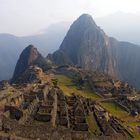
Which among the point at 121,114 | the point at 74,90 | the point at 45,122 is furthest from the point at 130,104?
the point at 45,122

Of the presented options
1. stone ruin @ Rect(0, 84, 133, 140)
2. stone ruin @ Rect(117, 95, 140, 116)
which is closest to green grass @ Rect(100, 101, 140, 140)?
stone ruin @ Rect(117, 95, 140, 116)

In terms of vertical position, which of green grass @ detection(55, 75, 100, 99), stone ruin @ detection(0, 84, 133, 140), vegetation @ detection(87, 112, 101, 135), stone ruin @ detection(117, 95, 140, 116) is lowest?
stone ruin @ detection(117, 95, 140, 116)

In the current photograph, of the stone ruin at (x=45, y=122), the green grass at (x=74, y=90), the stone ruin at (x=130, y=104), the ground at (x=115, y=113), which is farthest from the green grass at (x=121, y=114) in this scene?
the stone ruin at (x=45, y=122)

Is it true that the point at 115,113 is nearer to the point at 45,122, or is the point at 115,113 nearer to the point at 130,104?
the point at 130,104

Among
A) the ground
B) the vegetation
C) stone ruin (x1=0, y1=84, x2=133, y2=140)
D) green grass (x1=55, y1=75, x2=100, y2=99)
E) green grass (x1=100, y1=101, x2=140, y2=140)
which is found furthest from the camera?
green grass (x1=55, y1=75, x2=100, y2=99)

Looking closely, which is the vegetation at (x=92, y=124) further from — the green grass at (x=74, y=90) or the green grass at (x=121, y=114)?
the green grass at (x=74, y=90)

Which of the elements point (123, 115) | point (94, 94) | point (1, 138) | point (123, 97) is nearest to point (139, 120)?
point (123, 115)

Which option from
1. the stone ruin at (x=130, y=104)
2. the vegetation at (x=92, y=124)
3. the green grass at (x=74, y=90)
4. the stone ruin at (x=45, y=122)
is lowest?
the stone ruin at (x=130, y=104)

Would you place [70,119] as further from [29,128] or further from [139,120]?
[139,120]

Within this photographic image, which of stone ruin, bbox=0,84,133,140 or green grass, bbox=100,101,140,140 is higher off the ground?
stone ruin, bbox=0,84,133,140

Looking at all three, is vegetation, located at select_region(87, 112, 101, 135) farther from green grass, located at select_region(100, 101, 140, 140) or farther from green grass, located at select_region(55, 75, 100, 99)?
green grass, located at select_region(55, 75, 100, 99)

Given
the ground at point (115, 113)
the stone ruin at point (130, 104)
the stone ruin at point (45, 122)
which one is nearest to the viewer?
the stone ruin at point (45, 122)
